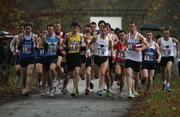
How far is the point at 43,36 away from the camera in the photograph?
57.2 feet

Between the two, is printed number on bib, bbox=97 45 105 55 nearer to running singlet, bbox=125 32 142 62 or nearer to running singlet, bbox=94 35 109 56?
running singlet, bbox=94 35 109 56

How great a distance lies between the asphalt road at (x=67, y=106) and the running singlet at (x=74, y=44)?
1272mm

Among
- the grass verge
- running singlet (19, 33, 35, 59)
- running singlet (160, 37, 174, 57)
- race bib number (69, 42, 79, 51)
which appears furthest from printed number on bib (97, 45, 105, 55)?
running singlet (160, 37, 174, 57)

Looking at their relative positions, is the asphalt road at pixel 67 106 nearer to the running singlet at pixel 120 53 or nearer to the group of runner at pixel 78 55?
the group of runner at pixel 78 55

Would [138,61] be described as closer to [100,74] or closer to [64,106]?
[100,74]

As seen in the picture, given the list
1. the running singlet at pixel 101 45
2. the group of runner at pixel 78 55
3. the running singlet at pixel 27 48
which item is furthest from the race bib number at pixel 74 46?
the running singlet at pixel 27 48

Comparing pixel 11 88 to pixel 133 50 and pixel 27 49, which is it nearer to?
pixel 27 49

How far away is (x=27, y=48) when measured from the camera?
→ 681 inches

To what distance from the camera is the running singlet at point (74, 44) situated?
56.2 feet

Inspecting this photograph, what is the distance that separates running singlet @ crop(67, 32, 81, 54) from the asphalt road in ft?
4.17

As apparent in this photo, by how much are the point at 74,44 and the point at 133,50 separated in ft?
5.38

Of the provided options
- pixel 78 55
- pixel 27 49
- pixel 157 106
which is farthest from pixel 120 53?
pixel 157 106

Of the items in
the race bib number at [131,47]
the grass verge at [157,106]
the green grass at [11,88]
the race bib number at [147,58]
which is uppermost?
the race bib number at [131,47]

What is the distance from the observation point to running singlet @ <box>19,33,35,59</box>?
56.5 feet
